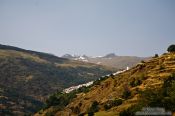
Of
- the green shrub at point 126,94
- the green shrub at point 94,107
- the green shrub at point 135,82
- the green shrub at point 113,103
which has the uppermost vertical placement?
the green shrub at point 135,82

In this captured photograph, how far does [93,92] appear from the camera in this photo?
546 ft

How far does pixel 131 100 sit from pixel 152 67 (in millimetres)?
37441

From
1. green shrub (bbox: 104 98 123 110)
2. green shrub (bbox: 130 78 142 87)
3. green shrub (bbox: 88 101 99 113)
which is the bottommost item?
green shrub (bbox: 88 101 99 113)

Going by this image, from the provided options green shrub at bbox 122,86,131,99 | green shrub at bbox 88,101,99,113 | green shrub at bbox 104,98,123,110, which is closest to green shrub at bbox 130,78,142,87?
green shrub at bbox 122,86,131,99

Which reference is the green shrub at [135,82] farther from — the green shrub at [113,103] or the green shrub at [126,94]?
→ the green shrub at [113,103]

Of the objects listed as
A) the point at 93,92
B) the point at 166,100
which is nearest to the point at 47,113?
the point at 93,92

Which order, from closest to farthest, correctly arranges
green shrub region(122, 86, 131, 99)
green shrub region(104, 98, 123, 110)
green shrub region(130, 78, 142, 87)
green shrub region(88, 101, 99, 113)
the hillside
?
1. the hillside
2. green shrub region(104, 98, 123, 110)
3. green shrub region(122, 86, 131, 99)
4. green shrub region(88, 101, 99, 113)
5. green shrub region(130, 78, 142, 87)

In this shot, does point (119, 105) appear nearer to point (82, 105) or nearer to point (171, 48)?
point (82, 105)

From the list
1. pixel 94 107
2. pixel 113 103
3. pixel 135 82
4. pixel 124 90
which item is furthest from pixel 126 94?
pixel 94 107

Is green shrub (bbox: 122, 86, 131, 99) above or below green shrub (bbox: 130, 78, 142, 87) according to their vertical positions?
below

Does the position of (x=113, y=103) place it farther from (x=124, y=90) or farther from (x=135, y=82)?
(x=135, y=82)

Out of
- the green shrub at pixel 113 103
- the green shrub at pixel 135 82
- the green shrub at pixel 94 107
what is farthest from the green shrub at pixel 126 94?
the green shrub at pixel 94 107

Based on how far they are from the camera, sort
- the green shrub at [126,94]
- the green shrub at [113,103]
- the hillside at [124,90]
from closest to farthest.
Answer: the hillside at [124,90] → the green shrub at [113,103] → the green shrub at [126,94]

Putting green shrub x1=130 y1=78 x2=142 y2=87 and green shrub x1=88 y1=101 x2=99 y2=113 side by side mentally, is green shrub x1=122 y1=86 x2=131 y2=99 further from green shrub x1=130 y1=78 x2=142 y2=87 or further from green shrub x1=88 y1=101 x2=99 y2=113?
green shrub x1=88 y1=101 x2=99 y2=113
